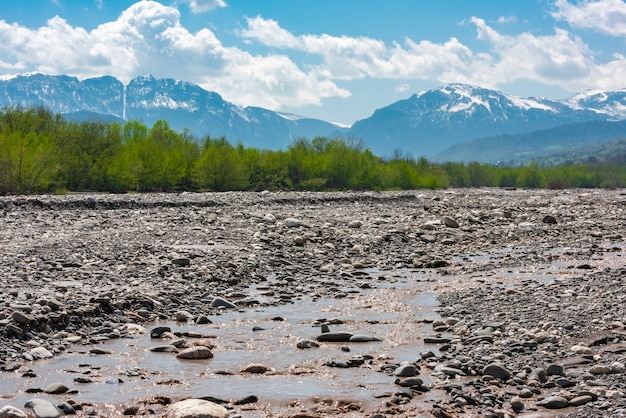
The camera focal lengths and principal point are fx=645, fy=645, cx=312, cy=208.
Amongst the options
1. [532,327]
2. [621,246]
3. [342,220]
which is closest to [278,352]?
[532,327]

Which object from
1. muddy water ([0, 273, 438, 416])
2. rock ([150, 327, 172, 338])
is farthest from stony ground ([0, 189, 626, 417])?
rock ([150, 327, 172, 338])

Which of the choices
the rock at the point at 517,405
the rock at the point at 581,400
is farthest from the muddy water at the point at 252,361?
the rock at the point at 581,400

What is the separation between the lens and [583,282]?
15500 millimetres

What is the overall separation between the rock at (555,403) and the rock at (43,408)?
5.81 m

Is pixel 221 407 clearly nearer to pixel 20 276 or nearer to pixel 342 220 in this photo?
pixel 20 276

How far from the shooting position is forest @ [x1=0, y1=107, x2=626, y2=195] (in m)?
46.2

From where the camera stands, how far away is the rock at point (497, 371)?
29.3ft

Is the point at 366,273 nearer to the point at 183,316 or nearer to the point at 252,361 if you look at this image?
the point at 183,316

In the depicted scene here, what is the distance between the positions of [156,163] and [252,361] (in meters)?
54.5

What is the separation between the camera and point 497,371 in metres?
9.02

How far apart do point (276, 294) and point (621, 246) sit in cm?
1521

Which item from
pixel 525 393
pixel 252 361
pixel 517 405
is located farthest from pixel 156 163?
pixel 517 405

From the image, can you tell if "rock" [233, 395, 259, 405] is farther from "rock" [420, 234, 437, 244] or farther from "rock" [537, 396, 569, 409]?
"rock" [420, 234, 437, 244]

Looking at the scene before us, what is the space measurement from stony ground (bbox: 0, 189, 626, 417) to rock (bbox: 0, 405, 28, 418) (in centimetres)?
19
